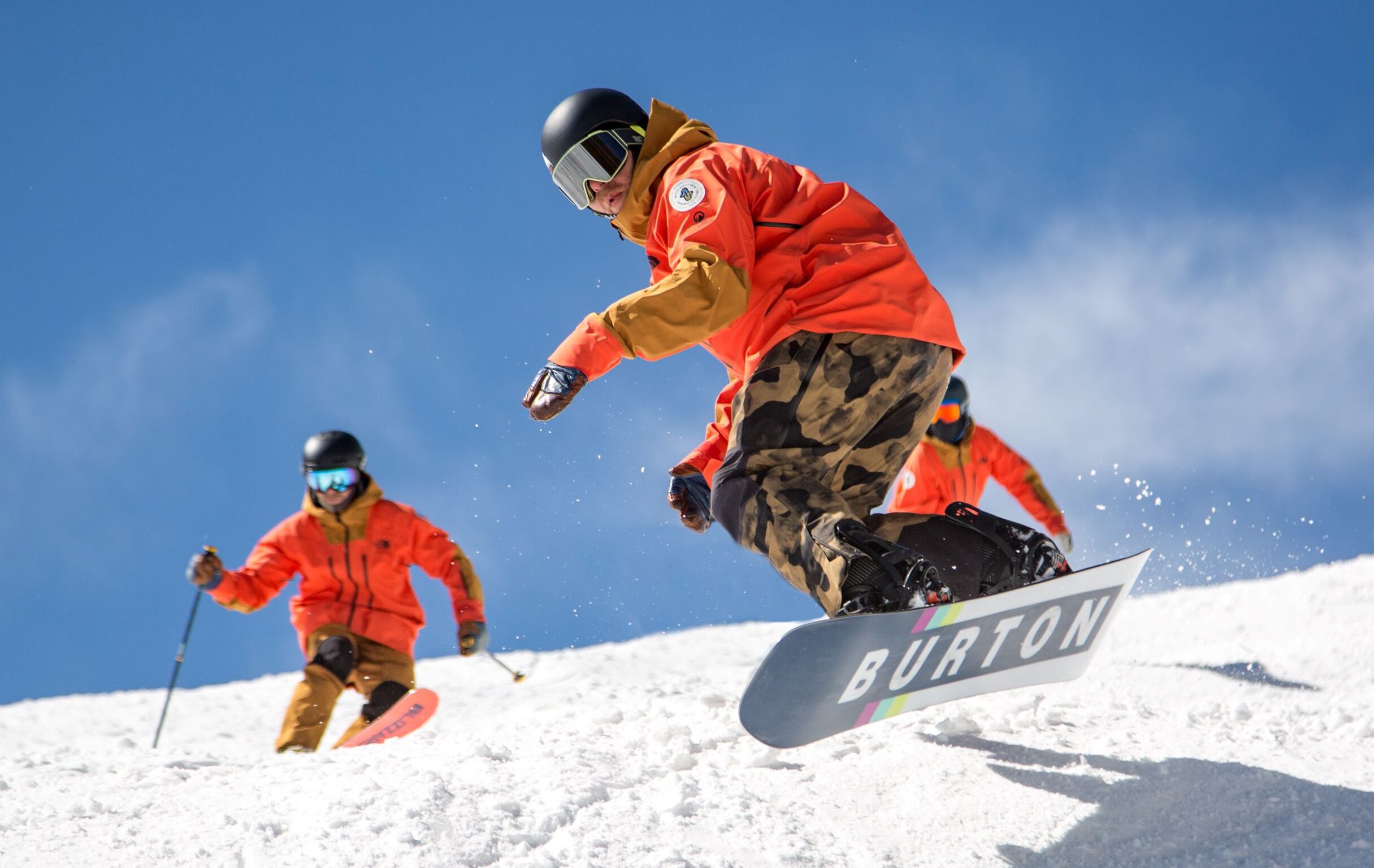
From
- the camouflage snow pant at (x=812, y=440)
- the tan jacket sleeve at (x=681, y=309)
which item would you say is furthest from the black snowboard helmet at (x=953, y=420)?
the tan jacket sleeve at (x=681, y=309)

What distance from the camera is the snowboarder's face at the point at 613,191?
10.8 ft

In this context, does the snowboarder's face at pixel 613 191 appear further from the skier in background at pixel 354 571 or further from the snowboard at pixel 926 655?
the skier in background at pixel 354 571

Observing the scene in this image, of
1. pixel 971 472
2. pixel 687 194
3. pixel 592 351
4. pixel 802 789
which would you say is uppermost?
pixel 971 472

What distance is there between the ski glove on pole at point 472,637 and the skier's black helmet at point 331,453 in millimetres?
1161

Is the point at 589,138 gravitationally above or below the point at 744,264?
above

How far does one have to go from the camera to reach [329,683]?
5.71 meters

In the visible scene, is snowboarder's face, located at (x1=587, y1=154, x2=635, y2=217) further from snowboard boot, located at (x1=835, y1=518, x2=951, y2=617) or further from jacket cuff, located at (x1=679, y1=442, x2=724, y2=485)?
snowboard boot, located at (x1=835, y1=518, x2=951, y2=617)

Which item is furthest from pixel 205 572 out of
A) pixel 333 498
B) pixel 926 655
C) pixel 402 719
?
pixel 926 655

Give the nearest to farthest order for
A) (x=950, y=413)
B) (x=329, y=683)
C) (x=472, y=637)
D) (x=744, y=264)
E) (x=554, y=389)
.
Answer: (x=554, y=389) → (x=744, y=264) → (x=329, y=683) → (x=472, y=637) → (x=950, y=413)

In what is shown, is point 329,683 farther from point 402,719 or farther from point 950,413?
point 950,413

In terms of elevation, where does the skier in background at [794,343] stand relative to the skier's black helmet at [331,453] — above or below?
below

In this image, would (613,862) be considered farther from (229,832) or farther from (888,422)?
(888,422)

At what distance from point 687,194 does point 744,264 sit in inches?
10.4

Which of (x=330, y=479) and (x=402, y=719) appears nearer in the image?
(x=402, y=719)
